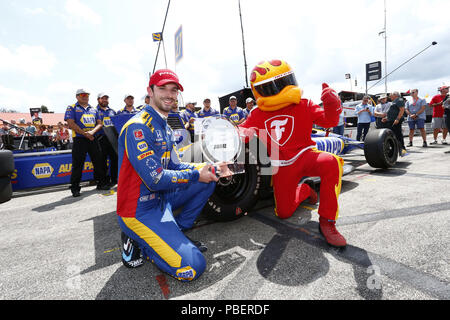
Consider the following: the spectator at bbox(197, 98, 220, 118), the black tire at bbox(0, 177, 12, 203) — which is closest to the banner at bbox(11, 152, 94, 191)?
the spectator at bbox(197, 98, 220, 118)

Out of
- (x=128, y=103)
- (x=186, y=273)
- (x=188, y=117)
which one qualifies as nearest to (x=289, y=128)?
(x=186, y=273)

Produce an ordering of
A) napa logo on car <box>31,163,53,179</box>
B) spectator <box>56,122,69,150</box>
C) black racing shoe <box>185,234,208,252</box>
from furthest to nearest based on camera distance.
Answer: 1. spectator <box>56,122,69,150</box>
2. napa logo on car <box>31,163,53,179</box>
3. black racing shoe <box>185,234,208,252</box>

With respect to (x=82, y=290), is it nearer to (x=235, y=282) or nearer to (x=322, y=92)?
(x=235, y=282)

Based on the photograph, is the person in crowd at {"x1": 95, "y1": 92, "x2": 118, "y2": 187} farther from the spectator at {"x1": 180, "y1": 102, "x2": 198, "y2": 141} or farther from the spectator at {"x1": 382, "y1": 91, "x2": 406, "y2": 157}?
the spectator at {"x1": 382, "y1": 91, "x2": 406, "y2": 157}

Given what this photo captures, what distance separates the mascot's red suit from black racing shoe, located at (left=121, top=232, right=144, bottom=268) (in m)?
1.40

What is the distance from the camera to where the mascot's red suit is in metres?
2.00

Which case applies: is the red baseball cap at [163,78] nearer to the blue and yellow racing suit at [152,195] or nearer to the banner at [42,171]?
the blue and yellow racing suit at [152,195]

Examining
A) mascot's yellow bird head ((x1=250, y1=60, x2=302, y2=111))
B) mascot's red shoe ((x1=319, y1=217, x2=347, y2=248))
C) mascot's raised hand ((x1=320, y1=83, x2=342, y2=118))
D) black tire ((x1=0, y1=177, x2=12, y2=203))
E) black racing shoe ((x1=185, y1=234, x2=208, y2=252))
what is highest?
mascot's yellow bird head ((x1=250, y1=60, x2=302, y2=111))

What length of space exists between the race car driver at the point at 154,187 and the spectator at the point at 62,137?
10.4 m

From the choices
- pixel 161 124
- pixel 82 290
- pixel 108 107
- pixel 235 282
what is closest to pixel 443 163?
pixel 235 282

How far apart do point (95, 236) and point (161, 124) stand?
1.52 meters

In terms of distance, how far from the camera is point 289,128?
219 centimetres

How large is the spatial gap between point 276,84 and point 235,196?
1.19 meters

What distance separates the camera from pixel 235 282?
4.79ft
